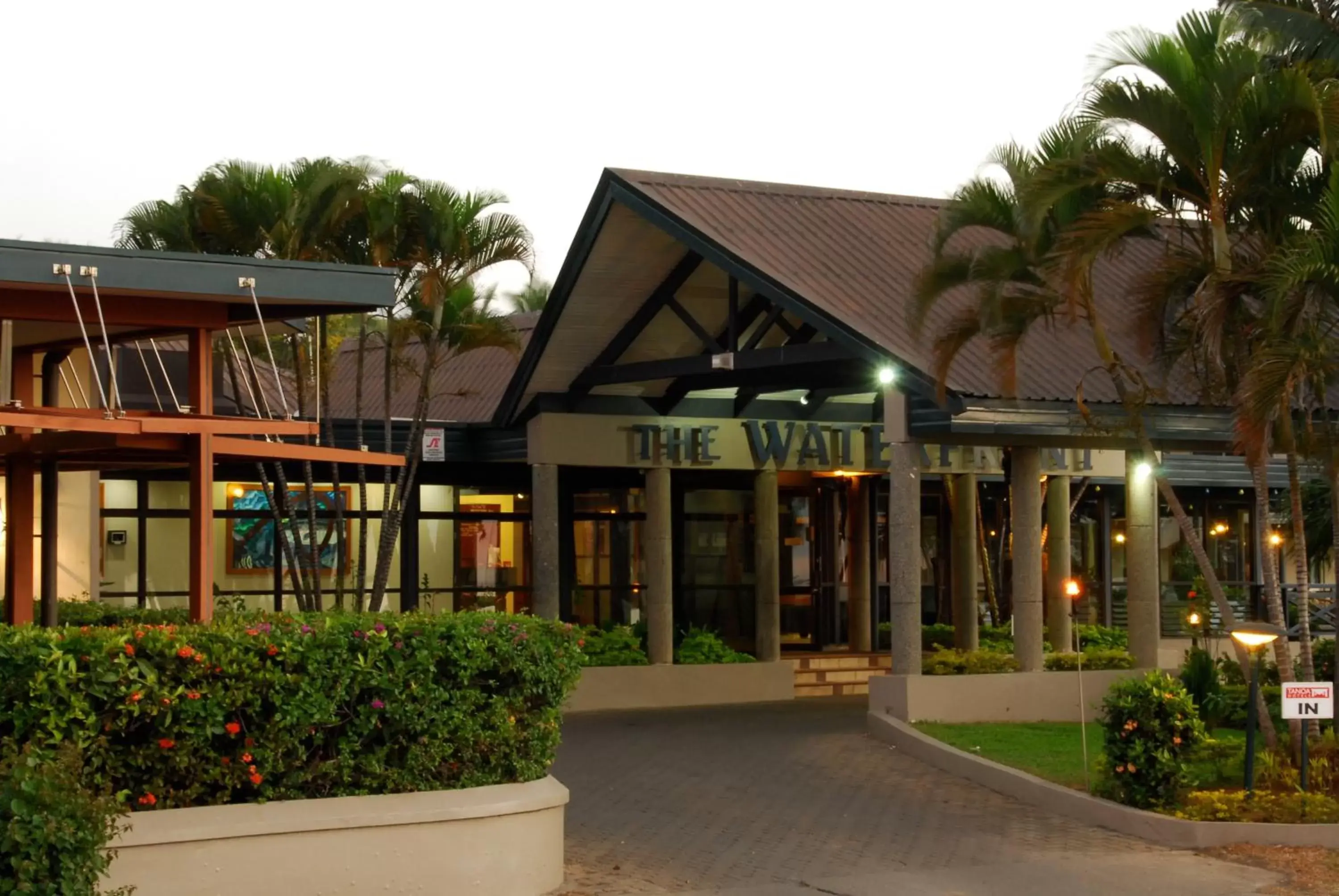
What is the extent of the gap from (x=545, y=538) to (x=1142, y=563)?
6.92m

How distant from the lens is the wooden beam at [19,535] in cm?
1263

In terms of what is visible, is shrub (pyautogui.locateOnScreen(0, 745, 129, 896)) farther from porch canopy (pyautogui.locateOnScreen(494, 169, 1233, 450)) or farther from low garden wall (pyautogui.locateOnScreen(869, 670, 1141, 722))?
low garden wall (pyautogui.locateOnScreen(869, 670, 1141, 722))

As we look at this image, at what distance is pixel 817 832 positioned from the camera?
41.2 feet

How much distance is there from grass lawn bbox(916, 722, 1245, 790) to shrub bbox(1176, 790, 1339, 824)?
23.5 inches

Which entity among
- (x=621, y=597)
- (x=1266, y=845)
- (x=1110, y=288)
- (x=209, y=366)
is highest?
(x=1110, y=288)

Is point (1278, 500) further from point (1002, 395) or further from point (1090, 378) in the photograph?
point (1002, 395)

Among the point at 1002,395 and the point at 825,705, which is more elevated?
the point at 1002,395

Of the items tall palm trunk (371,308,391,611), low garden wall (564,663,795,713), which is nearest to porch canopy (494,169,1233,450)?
tall palm trunk (371,308,391,611)

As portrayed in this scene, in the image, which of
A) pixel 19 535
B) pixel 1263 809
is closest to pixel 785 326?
pixel 1263 809

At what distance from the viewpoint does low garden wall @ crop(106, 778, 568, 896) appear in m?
9.02

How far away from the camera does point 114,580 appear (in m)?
21.6

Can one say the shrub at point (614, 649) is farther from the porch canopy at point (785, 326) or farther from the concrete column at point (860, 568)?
the concrete column at point (860, 568)

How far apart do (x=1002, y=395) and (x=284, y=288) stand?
772 centimetres

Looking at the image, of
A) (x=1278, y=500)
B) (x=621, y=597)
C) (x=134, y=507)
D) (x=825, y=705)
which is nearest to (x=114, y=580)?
(x=134, y=507)
